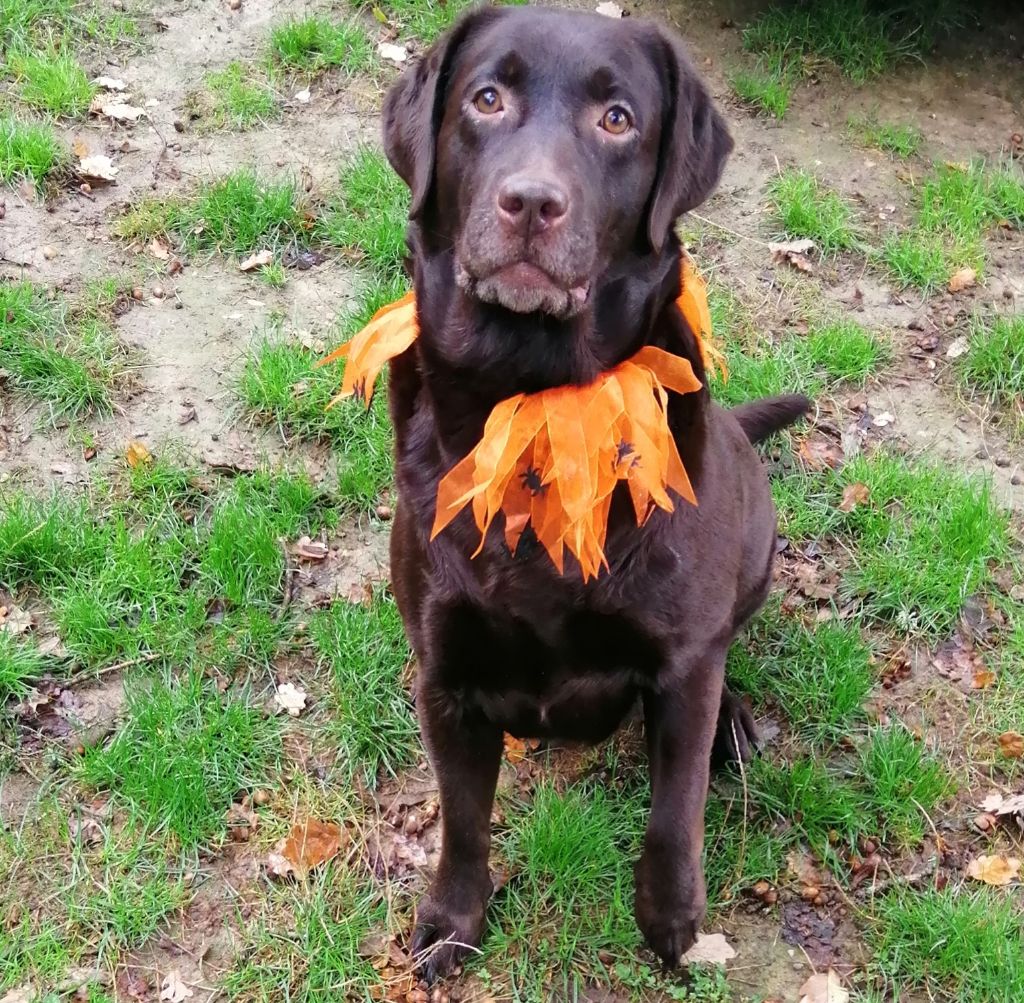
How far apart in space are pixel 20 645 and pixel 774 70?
12.7 ft

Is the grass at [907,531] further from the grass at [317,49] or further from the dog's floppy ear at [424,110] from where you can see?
the grass at [317,49]

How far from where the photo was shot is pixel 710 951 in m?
2.67

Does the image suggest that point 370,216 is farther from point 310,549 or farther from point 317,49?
point 310,549

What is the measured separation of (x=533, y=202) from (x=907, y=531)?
1.95 m

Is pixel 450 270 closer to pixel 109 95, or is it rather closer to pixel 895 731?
pixel 895 731

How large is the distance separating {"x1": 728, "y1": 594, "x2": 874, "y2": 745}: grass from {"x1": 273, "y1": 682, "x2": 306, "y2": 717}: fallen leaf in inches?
45.9

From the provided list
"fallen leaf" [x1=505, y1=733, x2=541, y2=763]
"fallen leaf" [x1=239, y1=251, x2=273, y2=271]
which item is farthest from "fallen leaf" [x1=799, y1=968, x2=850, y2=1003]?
"fallen leaf" [x1=239, y1=251, x2=273, y2=271]

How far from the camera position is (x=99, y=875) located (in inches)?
110

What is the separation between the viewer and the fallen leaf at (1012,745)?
9.97 ft

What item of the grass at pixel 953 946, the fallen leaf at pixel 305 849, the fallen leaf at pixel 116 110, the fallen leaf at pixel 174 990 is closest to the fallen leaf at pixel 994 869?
the grass at pixel 953 946

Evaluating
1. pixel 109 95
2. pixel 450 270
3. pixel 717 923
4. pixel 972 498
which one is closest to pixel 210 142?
pixel 109 95

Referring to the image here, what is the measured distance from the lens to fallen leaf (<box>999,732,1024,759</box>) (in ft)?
9.97

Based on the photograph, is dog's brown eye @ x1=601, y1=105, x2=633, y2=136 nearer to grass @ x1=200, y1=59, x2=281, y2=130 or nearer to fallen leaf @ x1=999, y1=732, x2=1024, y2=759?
fallen leaf @ x1=999, y1=732, x2=1024, y2=759

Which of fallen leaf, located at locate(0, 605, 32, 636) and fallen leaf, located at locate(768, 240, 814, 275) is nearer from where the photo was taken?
fallen leaf, located at locate(0, 605, 32, 636)
